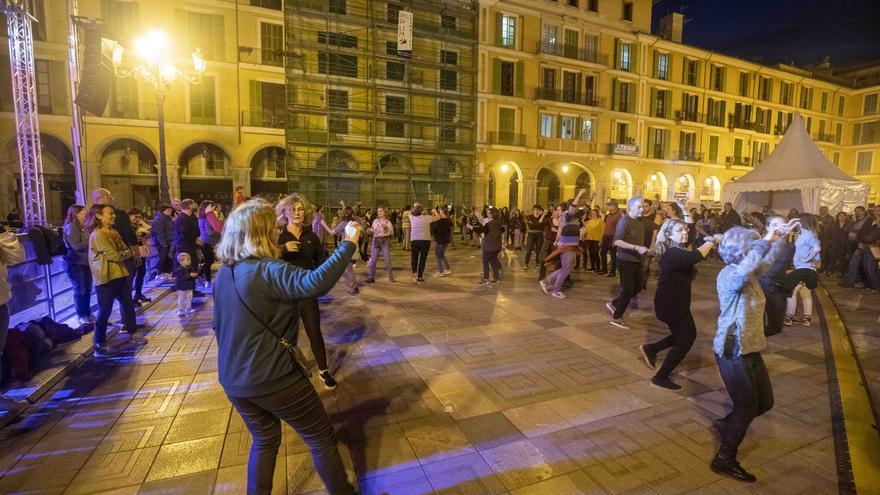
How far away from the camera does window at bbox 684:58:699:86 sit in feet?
104

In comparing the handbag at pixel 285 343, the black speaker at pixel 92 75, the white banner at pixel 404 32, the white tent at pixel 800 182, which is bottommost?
the handbag at pixel 285 343

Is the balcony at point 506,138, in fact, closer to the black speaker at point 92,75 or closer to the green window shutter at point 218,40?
the green window shutter at point 218,40

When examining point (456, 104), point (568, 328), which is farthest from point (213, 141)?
point (568, 328)

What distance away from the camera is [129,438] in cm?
321

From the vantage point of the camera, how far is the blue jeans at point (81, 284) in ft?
18.8

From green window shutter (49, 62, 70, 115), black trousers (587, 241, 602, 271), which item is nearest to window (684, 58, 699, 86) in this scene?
black trousers (587, 241, 602, 271)

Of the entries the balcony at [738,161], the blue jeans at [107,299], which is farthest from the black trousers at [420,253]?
the balcony at [738,161]

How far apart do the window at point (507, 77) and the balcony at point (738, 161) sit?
66.8 feet

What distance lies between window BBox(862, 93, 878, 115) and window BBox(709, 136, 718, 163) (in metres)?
18.9

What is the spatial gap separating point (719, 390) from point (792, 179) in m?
14.1

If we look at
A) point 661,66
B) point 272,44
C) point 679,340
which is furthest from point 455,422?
point 661,66

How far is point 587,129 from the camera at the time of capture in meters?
28.5

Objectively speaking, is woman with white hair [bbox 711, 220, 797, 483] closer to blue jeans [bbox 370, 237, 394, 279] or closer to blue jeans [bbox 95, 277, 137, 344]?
blue jeans [bbox 95, 277, 137, 344]

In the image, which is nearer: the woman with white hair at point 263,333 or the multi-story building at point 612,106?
the woman with white hair at point 263,333
